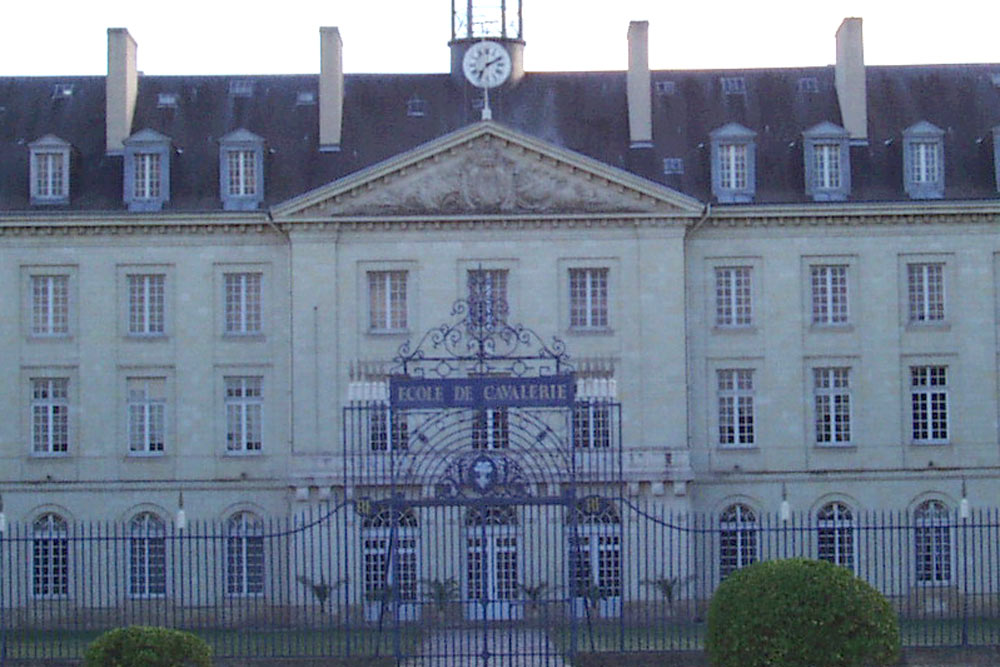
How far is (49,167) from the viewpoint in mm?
43156

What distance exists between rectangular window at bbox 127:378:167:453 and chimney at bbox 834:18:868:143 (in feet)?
56.0

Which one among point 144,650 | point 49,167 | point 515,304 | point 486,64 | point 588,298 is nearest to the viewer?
point 144,650

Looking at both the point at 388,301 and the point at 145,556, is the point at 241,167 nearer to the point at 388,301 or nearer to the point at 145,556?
the point at 388,301

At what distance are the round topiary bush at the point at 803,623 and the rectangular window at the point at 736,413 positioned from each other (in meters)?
18.5

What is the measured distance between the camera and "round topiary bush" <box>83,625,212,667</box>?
23125 millimetres

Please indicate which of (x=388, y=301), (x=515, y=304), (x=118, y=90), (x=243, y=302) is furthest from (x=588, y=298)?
(x=118, y=90)

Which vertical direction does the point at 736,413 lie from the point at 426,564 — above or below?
above

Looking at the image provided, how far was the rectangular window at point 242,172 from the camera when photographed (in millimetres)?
43125

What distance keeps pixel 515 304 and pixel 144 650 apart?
20.0m

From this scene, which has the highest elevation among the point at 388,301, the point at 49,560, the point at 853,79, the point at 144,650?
the point at 853,79

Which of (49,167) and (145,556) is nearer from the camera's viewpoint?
(145,556)

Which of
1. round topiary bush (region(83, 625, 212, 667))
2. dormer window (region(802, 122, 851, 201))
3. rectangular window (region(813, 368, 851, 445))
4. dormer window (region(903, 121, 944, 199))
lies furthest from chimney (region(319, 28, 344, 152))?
round topiary bush (region(83, 625, 212, 667))

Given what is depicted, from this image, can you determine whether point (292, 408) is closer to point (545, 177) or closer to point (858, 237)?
point (545, 177)

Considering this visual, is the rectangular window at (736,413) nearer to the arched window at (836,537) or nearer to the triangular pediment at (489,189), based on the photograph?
the arched window at (836,537)
